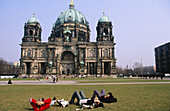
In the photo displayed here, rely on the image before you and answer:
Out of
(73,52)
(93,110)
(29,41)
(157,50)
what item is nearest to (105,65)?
(73,52)

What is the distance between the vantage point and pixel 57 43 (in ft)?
240

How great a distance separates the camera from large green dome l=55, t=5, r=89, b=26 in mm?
83562

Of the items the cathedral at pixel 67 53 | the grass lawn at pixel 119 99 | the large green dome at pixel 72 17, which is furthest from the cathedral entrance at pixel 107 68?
the grass lawn at pixel 119 99

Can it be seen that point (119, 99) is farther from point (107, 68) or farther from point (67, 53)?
point (67, 53)

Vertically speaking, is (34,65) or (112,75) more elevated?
(34,65)

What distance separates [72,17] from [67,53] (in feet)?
73.0

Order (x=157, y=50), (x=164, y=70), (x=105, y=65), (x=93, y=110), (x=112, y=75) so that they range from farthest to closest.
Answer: (x=157, y=50) → (x=164, y=70) → (x=105, y=65) → (x=112, y=75) → (x=93, y=110)

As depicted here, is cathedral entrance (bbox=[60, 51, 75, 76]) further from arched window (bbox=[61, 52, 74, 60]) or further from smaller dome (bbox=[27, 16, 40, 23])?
smaller dome (bbox=[27, 16, 40, 23])

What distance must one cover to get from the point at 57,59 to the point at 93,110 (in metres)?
65.1

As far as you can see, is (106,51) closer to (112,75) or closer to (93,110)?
(112,75)

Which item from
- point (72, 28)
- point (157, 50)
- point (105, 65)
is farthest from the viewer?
point (157, 50)

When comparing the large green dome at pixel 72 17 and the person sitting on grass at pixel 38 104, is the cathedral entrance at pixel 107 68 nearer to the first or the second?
the large green dome at pixel 72 17

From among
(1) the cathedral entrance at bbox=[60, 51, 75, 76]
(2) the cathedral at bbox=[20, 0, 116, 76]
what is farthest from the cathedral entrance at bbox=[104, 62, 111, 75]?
(1) the cathedral entrance at bbox=[60, 51, 75, 76]

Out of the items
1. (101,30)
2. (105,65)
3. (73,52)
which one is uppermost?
(101,30)
